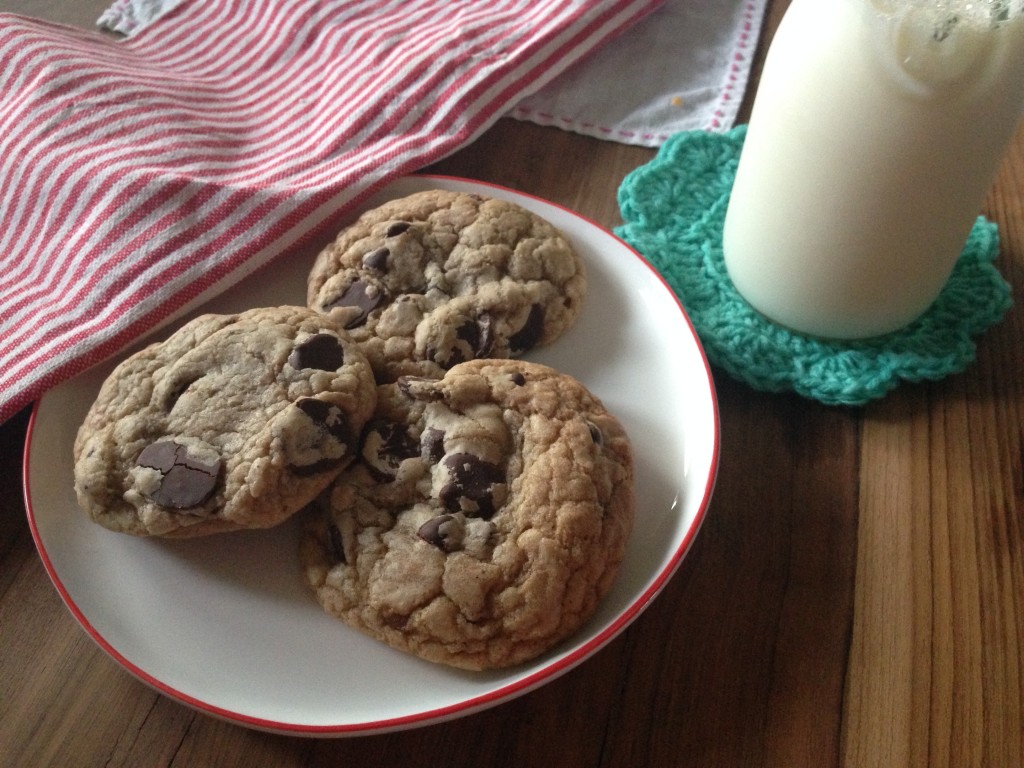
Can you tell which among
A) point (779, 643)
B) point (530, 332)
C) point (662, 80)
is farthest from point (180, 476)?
point (662, 80)

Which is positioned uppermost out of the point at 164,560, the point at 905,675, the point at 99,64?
the point at 99,64

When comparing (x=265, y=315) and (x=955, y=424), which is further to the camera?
(x=955, y=424)

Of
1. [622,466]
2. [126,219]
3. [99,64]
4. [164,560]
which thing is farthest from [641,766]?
[99,64]

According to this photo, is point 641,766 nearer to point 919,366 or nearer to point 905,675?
point 905,675

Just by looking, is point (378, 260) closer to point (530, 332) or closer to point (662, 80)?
point (530, 332)

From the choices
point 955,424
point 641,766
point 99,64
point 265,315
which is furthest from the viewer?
point 99,64

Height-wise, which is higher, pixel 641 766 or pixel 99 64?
pixel 99 64

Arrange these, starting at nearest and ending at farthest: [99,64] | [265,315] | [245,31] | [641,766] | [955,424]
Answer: [641,766] < [265,315] < [955,424] < [99,64] < [245,31]

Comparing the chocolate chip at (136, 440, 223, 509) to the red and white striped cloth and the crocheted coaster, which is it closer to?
the red and white striped cloth
